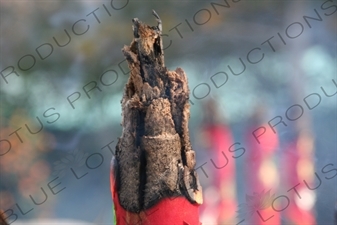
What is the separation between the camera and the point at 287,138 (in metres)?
2.43

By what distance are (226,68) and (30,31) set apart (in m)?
1.25

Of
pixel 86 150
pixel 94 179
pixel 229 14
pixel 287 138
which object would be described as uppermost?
pixel 229 14

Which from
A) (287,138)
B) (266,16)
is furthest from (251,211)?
(266,16)

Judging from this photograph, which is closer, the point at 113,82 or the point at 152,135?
the point at 152,135

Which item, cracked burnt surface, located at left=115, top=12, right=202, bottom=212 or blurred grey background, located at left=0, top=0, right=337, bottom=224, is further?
blurred grey background, located at left=0, top=0, right=337, bottom=224

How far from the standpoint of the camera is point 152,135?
133 centimetres

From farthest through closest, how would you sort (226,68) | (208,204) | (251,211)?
1. (226,68)
2. (208,204)
3. (251,211)

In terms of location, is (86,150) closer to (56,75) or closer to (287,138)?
(56,75)

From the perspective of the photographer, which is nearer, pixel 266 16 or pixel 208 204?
pixel 208 204

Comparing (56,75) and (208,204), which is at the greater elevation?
(56,75)

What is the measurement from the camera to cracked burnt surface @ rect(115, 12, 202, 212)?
1.30 meters

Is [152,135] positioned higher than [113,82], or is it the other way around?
[113,82]

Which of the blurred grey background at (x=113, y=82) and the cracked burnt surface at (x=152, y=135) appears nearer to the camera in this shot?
the cracked burnt surface at (x=152, y=135)

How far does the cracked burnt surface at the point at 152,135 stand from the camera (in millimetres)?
1298
